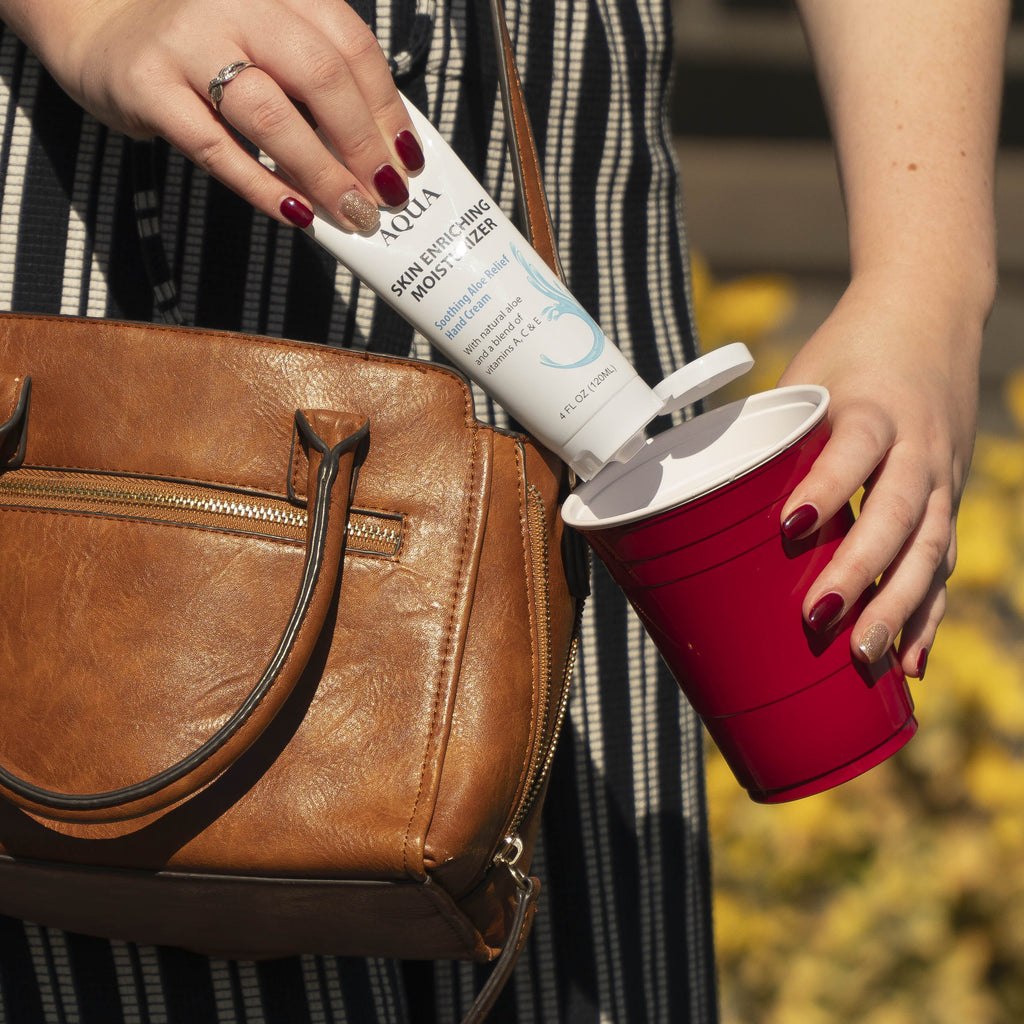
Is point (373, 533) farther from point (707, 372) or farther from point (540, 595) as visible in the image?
point (707, 372)

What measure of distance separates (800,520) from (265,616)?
32cm

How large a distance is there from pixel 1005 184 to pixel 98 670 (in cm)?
257

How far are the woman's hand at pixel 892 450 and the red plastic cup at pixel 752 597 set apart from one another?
0.02 m

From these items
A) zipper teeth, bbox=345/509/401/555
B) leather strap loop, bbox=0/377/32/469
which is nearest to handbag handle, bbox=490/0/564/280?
zipper teeth, bbox=345/509/401/555

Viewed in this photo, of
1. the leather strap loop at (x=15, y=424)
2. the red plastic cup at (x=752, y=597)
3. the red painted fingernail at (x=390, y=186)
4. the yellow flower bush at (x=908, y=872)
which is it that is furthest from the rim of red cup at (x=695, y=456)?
the yellow flower bush at (x=908, y=872)

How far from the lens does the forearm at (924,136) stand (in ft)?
2.53

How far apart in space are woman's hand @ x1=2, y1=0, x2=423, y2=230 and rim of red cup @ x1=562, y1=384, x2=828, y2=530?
0.69 feet

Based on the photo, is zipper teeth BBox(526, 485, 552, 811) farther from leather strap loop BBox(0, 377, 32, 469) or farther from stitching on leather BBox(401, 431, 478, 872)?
leather strap loop BBox(0, 377, 32, 469)

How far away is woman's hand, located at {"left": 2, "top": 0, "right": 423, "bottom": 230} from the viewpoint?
22.1 inches

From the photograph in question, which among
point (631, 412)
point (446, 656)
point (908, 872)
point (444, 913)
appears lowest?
point (908, 872)

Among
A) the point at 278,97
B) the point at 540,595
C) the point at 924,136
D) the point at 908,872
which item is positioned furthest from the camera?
the point at 908,872

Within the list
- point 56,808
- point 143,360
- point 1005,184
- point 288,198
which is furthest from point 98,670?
point 1005,184

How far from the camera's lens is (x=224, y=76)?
22.1 inches

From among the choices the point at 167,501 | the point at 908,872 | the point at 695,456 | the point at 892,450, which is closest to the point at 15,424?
the point at 167,501
